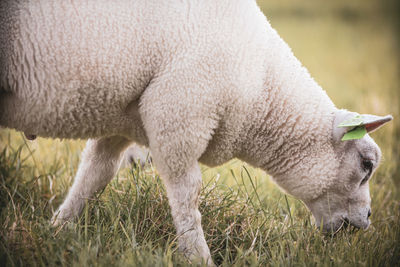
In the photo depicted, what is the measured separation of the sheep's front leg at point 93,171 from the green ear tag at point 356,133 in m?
1.47

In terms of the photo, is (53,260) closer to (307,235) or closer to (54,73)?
(54,73)

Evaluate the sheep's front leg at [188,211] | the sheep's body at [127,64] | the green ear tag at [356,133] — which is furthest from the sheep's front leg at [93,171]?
the green ear tag at [356,133]

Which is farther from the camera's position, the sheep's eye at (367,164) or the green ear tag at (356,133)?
the sheep's eye at (367,164)

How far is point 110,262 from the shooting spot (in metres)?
2.36

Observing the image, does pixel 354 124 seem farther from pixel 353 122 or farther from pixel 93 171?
pixel 93 171

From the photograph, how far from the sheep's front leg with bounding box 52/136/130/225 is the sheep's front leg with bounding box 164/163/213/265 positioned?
64 centimetres

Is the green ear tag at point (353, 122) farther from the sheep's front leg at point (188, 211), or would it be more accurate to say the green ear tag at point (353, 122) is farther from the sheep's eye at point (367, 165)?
the sheep's front leg at point (188, 211)

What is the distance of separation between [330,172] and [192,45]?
1190mm

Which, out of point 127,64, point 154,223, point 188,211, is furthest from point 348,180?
point 127,64

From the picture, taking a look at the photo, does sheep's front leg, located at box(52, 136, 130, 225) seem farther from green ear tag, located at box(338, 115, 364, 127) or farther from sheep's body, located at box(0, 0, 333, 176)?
green ear tag, located at box(338, 115, 364, 127)

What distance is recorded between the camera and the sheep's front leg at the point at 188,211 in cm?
262

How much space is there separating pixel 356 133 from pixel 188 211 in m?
1.11

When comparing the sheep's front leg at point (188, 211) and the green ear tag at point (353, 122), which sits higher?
the green ear tag at point (353, 122)

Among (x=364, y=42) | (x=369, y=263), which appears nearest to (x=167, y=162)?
(x=369, y=263)
